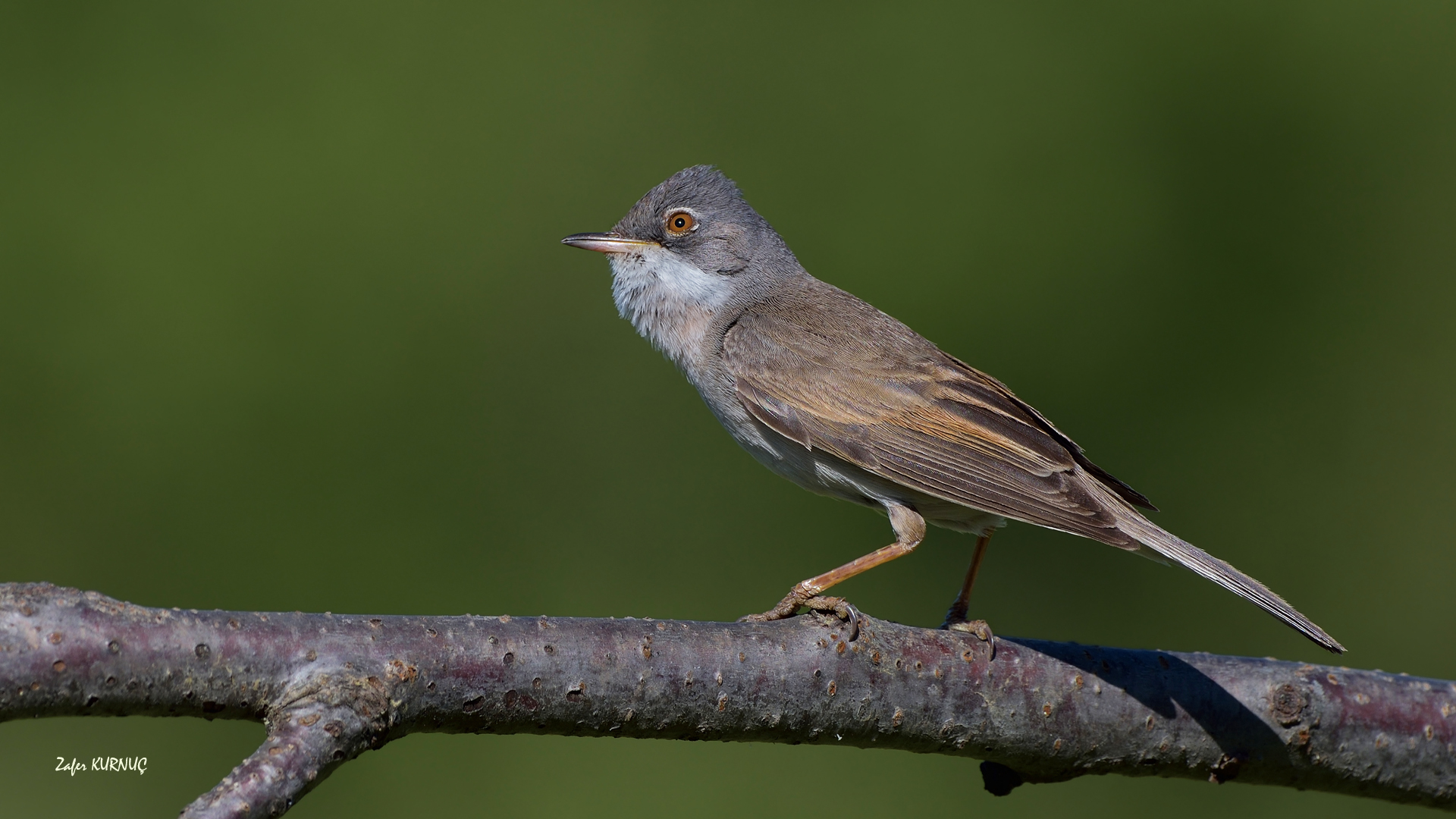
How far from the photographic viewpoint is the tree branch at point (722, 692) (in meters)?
2.36

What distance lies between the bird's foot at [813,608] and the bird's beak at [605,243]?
A: 6.49 feet

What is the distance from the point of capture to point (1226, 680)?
3.68 m

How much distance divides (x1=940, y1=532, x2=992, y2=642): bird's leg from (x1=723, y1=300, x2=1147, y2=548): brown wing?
0.39 meters

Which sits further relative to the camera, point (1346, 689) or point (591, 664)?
point (1346, 689)

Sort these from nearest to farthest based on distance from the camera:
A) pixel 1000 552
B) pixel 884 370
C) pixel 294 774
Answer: pixel 294 774 → pixel 884 370 → pixel 1000 552

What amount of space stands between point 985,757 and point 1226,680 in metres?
0.92

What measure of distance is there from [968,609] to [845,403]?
89 cm

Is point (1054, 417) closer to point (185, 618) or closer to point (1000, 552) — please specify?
point (1000, 552)

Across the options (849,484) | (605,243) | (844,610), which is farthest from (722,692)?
(605,243)

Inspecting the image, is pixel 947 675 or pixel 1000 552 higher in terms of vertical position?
pixel 947 675

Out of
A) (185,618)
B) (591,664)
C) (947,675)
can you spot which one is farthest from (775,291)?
(185,618)

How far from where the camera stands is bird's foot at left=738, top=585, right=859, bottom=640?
3.17 metres

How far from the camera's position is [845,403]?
4.12 metres

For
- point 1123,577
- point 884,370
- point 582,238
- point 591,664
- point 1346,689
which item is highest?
point 582,238
